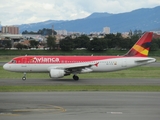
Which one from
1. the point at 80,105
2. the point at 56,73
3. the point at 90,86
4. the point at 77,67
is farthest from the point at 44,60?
the point at 80,105

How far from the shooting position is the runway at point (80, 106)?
59.4 feet

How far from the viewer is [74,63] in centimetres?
4153

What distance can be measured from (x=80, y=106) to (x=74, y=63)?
20.6 metres

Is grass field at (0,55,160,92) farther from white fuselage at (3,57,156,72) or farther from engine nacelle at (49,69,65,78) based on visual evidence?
engine nacelle at (49,69,65,78)

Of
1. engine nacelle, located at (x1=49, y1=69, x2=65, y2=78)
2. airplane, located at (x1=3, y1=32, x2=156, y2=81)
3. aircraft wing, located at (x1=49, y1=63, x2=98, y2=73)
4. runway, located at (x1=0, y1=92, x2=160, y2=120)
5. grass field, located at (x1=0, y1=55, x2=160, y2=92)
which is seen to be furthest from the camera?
airplane, located at (x1=3, y1=32, x2=156, y2=81)

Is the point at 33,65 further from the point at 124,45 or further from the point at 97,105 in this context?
the point at 124,45

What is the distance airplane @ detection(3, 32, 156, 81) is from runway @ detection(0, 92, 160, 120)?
13752mm

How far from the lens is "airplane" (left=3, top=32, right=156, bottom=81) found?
133 feet

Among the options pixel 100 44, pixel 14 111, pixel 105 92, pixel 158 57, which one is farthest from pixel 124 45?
pixel 14 111

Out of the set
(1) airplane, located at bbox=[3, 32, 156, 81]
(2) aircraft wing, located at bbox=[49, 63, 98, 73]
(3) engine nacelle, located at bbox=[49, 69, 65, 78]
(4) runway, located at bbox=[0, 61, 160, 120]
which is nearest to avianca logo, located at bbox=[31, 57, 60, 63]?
(1) airplane, located at bbox=[3, 32, 156, 81]

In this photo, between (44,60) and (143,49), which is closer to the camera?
(44,60)

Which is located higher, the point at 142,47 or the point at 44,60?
the point at 142,47

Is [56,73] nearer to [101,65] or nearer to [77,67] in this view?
[77,67]

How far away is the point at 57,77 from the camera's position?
39.3 meters
